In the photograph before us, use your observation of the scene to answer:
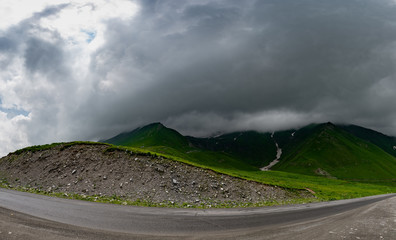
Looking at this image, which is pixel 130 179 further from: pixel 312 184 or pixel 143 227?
pixel 312 184

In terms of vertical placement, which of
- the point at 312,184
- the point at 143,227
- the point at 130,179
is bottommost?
the point at 312,184

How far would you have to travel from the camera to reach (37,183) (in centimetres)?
3531

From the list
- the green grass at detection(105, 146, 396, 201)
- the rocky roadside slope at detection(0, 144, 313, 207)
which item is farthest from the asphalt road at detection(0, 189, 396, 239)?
the green grass at detection(105, 146, 396, 201)

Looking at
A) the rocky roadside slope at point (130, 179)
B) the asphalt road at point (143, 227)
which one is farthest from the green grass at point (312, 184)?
the asphalt road at point (143, 227)

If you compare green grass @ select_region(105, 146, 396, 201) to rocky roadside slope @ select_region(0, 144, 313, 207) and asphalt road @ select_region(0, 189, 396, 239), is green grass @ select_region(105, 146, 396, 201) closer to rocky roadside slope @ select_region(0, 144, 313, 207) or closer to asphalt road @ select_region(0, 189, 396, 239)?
rocky roadside slope @ select_region(0, 144, 313, 207)

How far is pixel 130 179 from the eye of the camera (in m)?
32.4

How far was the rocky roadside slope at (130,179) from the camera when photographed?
2978cm

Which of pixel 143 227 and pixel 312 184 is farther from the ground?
pixel 143 227

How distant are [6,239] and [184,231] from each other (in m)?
8.30

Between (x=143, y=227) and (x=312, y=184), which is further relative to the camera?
(x=312, y=184)

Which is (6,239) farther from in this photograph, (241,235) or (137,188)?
(137,188)

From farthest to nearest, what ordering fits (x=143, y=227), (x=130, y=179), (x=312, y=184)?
(x=312, y=184), (x=130, y=179), (x=143, y=227)

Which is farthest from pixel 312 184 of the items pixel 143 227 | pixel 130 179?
pixel 143 227

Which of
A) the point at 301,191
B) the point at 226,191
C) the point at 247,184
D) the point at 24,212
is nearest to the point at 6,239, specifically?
the point at 24,212
